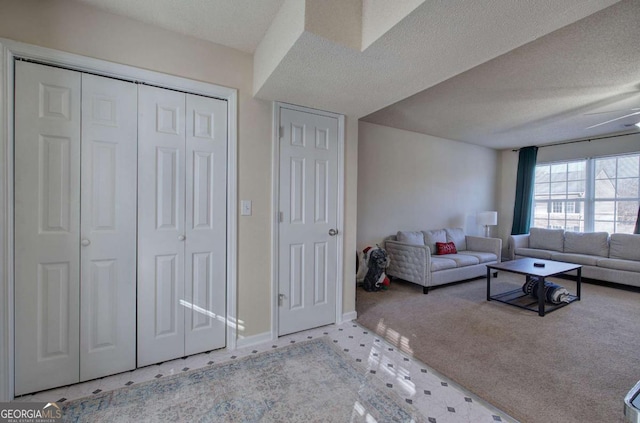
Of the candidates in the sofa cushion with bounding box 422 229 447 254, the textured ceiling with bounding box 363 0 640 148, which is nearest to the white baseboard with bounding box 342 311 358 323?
the sofa cushion with bounding box 422 229 447 254

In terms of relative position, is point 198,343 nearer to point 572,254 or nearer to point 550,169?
point 572,254

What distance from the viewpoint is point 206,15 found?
1.83 metres

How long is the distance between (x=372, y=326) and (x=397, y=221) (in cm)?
231

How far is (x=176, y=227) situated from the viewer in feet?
6.75

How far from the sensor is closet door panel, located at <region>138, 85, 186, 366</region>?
1.95 metres

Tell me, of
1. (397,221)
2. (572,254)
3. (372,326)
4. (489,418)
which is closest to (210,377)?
(372,326)

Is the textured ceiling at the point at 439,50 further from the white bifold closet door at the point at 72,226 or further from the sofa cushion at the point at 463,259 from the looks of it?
the sofa cushion at the point at 463,259

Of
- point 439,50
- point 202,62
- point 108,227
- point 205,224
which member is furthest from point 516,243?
Result: point 108,227

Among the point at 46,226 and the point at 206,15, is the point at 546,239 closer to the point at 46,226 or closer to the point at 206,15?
the point at 206,15

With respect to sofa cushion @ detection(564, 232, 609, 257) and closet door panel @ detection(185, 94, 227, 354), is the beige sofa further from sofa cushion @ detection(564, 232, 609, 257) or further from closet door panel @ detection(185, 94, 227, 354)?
closet door panel @ detection(185, 94, 227, 354)

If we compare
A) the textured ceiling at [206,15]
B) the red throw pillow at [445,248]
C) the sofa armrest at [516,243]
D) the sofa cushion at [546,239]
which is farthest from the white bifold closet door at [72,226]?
the sofa cushion at [546,239]

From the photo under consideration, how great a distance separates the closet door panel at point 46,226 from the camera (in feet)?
5.40

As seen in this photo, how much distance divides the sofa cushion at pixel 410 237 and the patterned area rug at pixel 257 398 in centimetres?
257

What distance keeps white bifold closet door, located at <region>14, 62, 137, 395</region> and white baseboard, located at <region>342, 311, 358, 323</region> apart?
71.7 inches
